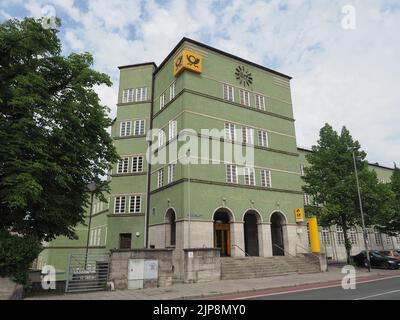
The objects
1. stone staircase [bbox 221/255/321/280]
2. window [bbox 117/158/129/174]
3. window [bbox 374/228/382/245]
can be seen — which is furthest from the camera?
window [bbox 374/228/382/245]

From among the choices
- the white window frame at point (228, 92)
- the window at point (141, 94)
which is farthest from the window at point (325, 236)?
the window at point (141, 94)

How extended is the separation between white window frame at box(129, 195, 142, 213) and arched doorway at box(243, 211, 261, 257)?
456 inches

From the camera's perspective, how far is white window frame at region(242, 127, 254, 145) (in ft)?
105

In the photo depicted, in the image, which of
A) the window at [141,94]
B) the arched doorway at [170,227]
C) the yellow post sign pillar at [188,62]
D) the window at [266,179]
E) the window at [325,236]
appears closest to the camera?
the arched doorway at [170,227]

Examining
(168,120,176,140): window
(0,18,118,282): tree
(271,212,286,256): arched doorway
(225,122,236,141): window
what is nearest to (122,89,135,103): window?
(168,120,176,140): window

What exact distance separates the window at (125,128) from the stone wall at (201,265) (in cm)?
1859

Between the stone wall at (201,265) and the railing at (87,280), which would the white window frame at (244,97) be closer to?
the stone wall at (201,265)

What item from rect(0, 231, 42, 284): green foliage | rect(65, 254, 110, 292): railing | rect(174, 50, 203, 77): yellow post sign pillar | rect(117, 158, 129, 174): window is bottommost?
rect(65, 254, 110, 292): railing

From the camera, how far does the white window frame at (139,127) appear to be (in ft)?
117

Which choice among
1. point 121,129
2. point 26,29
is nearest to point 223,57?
point 121,129

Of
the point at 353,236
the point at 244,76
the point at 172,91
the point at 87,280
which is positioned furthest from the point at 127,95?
the point at 353,236

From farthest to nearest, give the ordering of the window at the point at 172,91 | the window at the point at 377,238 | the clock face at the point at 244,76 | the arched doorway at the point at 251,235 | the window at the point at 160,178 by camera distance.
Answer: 1. the window at the point at 377,238
2. the clock face at the point at 244,76
3. the window at the point at 172,91
4. the arched doorway at the point at 251,235
5. the window at the point at 160,178

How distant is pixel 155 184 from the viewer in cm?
3266

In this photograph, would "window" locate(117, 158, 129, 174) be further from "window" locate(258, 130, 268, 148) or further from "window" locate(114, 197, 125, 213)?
"window" locate(258, 130, 268, 148)
